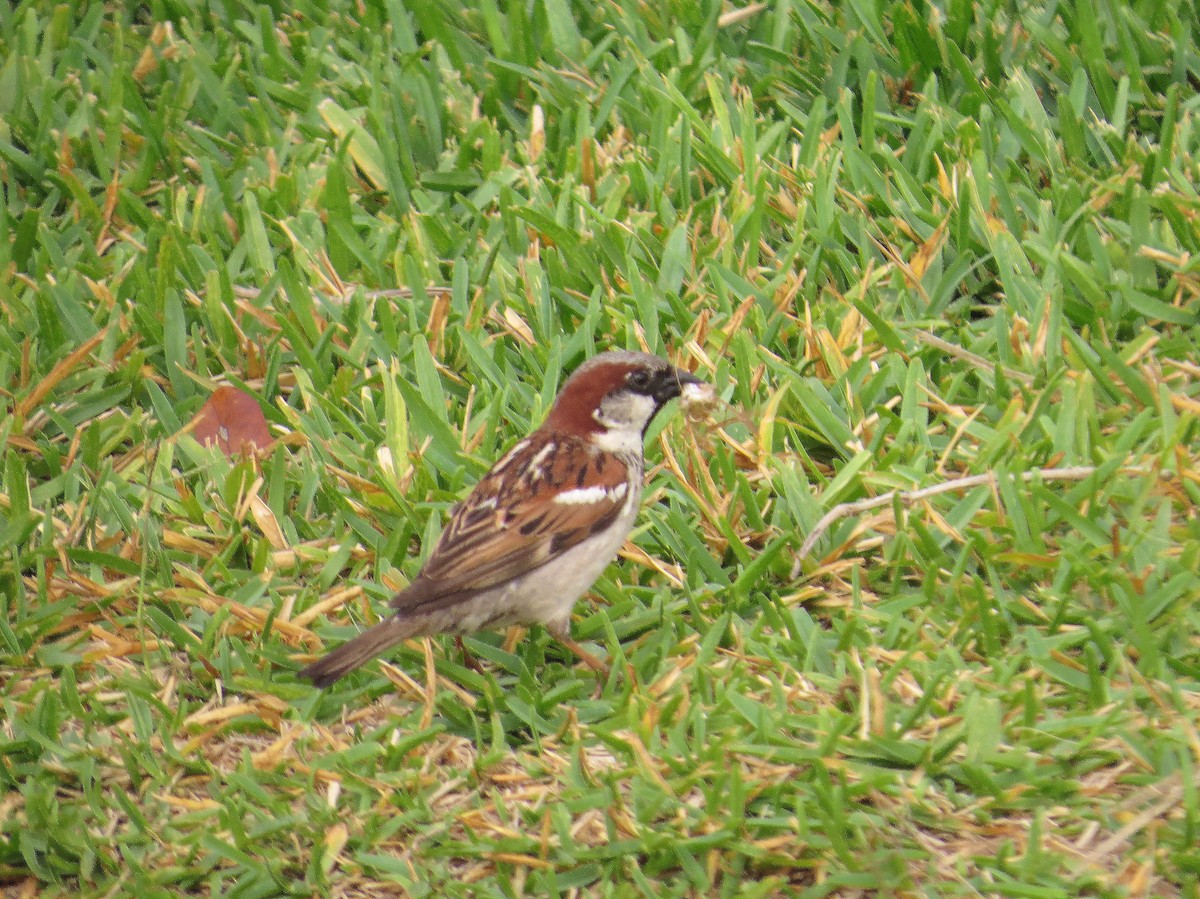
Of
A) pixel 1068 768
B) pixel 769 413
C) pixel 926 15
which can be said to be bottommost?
pixel 1068 768

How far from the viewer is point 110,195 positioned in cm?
520

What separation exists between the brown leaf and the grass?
8 centimetres

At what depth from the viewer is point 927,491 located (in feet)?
13.1

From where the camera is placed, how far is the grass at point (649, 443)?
3.32 meters

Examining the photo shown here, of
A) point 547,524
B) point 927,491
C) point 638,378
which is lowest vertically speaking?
point 927,491

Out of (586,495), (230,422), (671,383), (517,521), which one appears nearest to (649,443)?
(671,383)

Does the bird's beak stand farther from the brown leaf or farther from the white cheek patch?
the brown leaf

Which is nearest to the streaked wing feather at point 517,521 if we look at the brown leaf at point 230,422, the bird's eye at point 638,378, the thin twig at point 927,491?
the bird's eye at point 638,378

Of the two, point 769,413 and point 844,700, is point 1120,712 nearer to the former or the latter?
point 844,700

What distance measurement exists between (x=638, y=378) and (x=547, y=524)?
21.1 inches

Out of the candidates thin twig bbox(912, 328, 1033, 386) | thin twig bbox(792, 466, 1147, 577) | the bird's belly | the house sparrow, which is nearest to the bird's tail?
the house sparrow

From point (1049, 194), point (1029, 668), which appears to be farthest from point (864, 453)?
point (1049, 194)

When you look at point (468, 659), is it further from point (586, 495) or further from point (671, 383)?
point (671, 383)

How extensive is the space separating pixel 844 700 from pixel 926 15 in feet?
9.59
